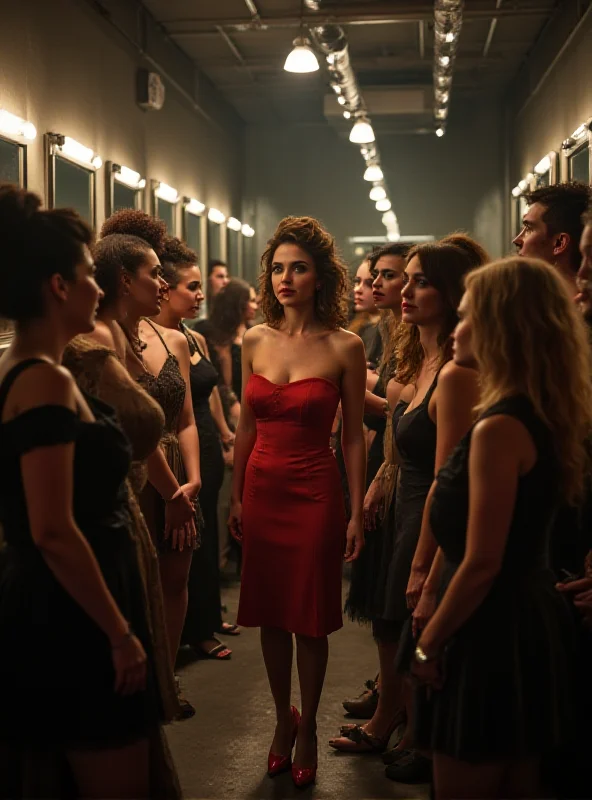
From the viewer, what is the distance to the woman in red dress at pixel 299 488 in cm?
337

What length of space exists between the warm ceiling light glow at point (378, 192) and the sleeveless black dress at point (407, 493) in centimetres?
1010

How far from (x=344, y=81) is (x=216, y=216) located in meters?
2.47

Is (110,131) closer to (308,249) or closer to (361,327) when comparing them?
(361,327)

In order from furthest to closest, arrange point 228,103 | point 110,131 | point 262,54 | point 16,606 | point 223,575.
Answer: point 228,103, point 262,54, point 110,131, point 223,575, point 16,606

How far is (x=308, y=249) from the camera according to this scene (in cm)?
359

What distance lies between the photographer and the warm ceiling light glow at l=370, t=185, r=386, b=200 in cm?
1312

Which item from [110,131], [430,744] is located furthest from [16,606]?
[110,131]

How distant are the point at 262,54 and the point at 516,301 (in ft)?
28.1

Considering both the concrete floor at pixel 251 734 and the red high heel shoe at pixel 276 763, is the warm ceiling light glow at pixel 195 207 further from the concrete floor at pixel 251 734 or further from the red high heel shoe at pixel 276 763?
the red high heel shoe at pixel 276 763

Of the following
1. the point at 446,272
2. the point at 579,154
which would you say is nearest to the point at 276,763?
the point at 446,272

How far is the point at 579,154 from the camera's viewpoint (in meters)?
6.71

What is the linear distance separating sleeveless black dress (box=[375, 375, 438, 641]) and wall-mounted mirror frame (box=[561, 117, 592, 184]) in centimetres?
353

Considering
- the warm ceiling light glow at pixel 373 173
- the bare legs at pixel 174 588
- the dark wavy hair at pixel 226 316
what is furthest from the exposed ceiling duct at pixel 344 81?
the bare legs at pixel 174 588

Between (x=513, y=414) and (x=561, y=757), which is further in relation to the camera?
(x=561, y=757)
